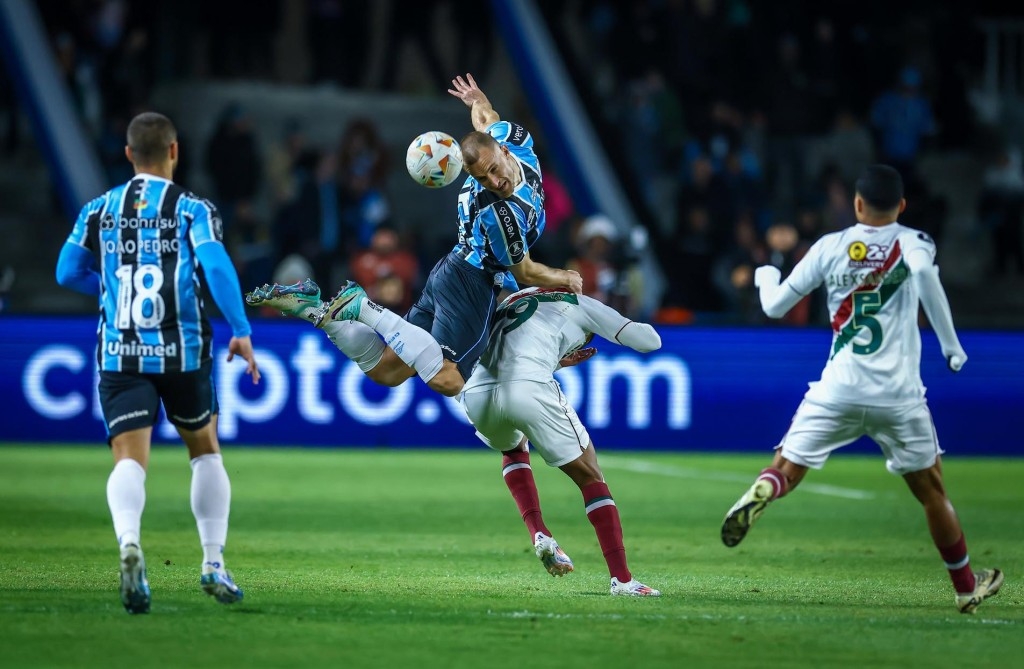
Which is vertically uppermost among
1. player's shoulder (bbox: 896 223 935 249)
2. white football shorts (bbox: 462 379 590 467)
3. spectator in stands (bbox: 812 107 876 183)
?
spectator in stands (bbox: 812 107 876 183)

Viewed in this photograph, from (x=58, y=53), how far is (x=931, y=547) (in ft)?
50.5

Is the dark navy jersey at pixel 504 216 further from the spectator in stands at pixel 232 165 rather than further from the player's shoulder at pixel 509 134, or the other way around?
the spectator in stands at pixel 232 165

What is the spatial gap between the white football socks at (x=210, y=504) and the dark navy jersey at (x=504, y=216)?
6.39ft

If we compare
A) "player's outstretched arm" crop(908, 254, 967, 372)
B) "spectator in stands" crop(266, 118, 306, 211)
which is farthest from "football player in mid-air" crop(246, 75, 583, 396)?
"spectator in stands" crop(266, 118, 306, 211)

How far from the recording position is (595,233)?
18312 millimetres

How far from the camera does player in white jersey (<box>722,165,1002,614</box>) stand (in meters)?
7.81

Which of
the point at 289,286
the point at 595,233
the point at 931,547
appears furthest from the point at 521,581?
the point at 595,233

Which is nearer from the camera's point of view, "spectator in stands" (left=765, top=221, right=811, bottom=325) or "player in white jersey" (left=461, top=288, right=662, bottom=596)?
"player in white jersey" (left=461, top=288, right=662, bottom=596)

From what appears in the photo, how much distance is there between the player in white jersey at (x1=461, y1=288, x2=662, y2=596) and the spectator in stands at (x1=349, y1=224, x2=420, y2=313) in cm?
908

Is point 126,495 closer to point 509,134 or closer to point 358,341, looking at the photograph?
point 358,341

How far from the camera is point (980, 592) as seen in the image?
7.83 metres

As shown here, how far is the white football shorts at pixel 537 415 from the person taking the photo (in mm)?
8242

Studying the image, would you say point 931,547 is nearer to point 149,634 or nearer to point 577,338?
point 577,338

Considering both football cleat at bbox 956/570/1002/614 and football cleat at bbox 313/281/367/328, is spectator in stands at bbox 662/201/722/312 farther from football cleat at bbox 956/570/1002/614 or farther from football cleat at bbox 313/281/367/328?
football cleat at bbox 956/570/1002/614
